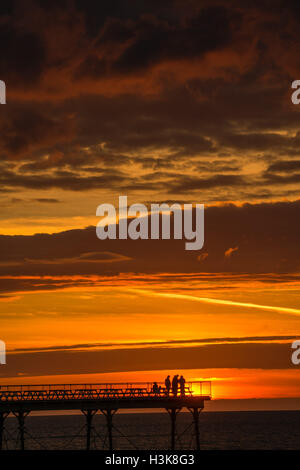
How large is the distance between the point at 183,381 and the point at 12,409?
17.2 meters

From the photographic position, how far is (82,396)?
8744cm

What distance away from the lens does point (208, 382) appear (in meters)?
88.5
